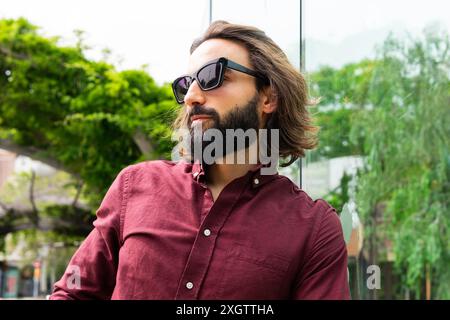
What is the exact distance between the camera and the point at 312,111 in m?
1.72

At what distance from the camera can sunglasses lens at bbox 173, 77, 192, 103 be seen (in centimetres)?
111

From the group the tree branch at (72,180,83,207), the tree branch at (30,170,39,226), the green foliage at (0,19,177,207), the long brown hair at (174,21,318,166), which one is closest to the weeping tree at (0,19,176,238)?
the green foliage at (0,19,177,207)

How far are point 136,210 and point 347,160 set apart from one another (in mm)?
3159

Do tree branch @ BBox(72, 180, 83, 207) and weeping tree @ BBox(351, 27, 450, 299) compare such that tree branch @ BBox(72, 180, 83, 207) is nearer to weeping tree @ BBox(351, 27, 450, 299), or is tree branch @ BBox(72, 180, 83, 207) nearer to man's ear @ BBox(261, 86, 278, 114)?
weeping tree @ BBox(351, 27, 450, 299)

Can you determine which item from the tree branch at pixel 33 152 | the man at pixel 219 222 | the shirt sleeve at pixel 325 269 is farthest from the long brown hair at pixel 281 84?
the tree branch at pixel 33 152

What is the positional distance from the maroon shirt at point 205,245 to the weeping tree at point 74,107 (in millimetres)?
5489

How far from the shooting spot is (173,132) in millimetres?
1296

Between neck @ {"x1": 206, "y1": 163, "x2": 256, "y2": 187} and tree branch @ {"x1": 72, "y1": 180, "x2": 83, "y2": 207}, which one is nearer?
neck @ {"x1": 206, "y1": 163, "x2": 256, "y2": 187}

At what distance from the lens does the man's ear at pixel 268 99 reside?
1113mm

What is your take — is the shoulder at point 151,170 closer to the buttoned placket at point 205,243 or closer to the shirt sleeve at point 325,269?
the buttoned placket at point 205,243

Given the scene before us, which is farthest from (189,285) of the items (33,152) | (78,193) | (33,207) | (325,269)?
(33,207)

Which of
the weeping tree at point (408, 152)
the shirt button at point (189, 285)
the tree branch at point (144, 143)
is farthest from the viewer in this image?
the tree branch at point (144, 143)

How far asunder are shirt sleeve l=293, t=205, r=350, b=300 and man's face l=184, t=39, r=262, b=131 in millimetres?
216
